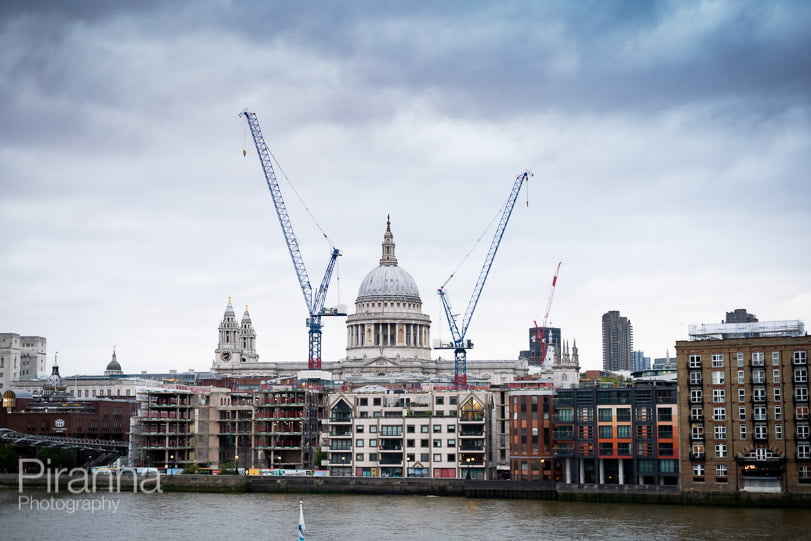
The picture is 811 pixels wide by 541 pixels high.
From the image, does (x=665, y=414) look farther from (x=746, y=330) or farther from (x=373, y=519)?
(x=373, y=519)

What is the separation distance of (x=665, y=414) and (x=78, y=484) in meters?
62.9

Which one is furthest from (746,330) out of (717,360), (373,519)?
(373,519)

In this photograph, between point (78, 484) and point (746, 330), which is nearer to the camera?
point (746, 330)

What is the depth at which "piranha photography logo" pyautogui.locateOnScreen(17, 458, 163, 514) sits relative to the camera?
119 metres

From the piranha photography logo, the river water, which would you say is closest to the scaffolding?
the river water

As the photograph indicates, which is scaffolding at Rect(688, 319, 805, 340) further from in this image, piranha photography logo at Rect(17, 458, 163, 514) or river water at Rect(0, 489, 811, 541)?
piranha photography logo at Rect(17, 458, 163, 514)

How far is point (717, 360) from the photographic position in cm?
12106

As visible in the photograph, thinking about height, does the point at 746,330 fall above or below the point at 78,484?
above

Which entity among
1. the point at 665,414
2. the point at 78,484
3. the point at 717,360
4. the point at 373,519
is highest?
the point at 717,360

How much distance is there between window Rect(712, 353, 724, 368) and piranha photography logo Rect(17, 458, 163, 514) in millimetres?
57080

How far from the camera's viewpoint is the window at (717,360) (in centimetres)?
12088

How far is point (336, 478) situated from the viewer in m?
133

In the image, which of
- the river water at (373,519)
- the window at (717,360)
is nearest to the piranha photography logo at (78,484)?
the river water at (373,519)

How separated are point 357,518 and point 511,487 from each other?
82.3 ft
